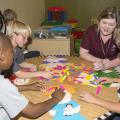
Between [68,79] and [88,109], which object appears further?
[68,79]

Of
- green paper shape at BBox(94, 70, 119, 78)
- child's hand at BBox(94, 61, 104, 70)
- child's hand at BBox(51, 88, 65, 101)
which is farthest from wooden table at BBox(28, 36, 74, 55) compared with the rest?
child's hand at BBox(51, 88, 65, 101)

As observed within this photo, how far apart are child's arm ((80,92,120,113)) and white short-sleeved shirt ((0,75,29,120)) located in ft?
1.39

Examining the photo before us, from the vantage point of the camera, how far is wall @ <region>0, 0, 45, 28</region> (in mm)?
3302

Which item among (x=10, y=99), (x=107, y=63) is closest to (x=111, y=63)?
(x=107, y=63)

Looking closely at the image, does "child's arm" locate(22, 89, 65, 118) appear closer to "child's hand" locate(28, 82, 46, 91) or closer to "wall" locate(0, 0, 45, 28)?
"child's hand" locate(28, 82, 46, 91)

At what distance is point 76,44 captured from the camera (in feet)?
14.1

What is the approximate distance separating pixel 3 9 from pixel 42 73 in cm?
155

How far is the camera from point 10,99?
46.1 inches

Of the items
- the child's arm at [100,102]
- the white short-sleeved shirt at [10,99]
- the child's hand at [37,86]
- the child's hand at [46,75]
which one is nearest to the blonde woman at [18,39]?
the child's hand at [46,75]

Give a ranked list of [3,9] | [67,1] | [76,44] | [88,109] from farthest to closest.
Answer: [67,1] < [76,44] < [3,9] < [88,109]

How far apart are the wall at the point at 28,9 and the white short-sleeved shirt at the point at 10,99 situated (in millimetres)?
2100

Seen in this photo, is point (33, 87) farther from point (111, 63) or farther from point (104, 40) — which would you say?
point (104, 40)

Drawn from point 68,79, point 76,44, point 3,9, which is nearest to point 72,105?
point 68,79

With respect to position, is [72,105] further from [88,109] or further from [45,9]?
[45,9]
